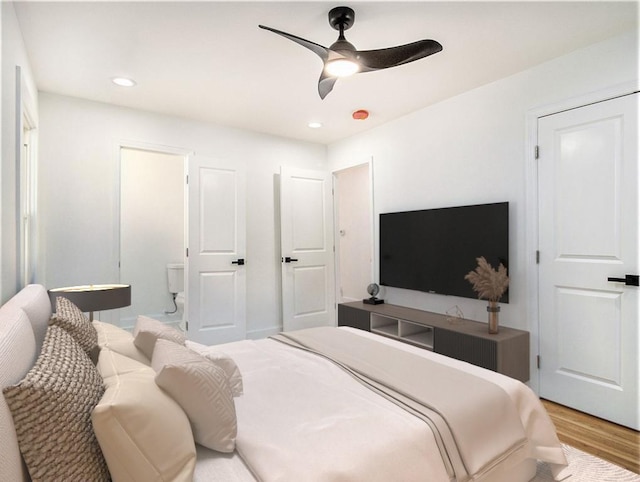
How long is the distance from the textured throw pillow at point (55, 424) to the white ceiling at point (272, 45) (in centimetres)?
210

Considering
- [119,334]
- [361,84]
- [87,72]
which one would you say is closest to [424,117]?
[361,84]

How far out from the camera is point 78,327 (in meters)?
1.48

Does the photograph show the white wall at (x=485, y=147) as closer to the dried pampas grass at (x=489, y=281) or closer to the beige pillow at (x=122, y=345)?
A: the dried pampas grass at (x=489, y=281)

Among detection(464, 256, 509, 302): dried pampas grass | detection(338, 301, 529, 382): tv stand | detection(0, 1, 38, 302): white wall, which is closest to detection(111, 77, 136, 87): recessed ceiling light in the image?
detection(0, 1, 38, 302): white wall

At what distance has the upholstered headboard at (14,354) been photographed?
0.72m

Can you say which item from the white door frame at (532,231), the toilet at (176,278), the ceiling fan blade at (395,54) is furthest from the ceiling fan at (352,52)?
the toilet at (176,278)

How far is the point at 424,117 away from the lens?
12.6 feet

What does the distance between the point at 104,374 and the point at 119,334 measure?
0.71 meters

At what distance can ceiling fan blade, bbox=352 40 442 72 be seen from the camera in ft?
7.08

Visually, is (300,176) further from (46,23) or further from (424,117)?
(46,23)

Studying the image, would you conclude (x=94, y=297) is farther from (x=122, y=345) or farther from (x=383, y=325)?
(x=383, y=325)

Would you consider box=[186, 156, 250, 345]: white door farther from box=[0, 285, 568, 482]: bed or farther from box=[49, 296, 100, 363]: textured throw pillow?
box=[49, 296, 100, 363]: textured throw pillow

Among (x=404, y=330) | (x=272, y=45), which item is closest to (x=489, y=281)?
(x=404, y=330)

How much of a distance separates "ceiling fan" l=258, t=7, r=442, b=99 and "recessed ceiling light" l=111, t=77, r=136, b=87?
1.58m
